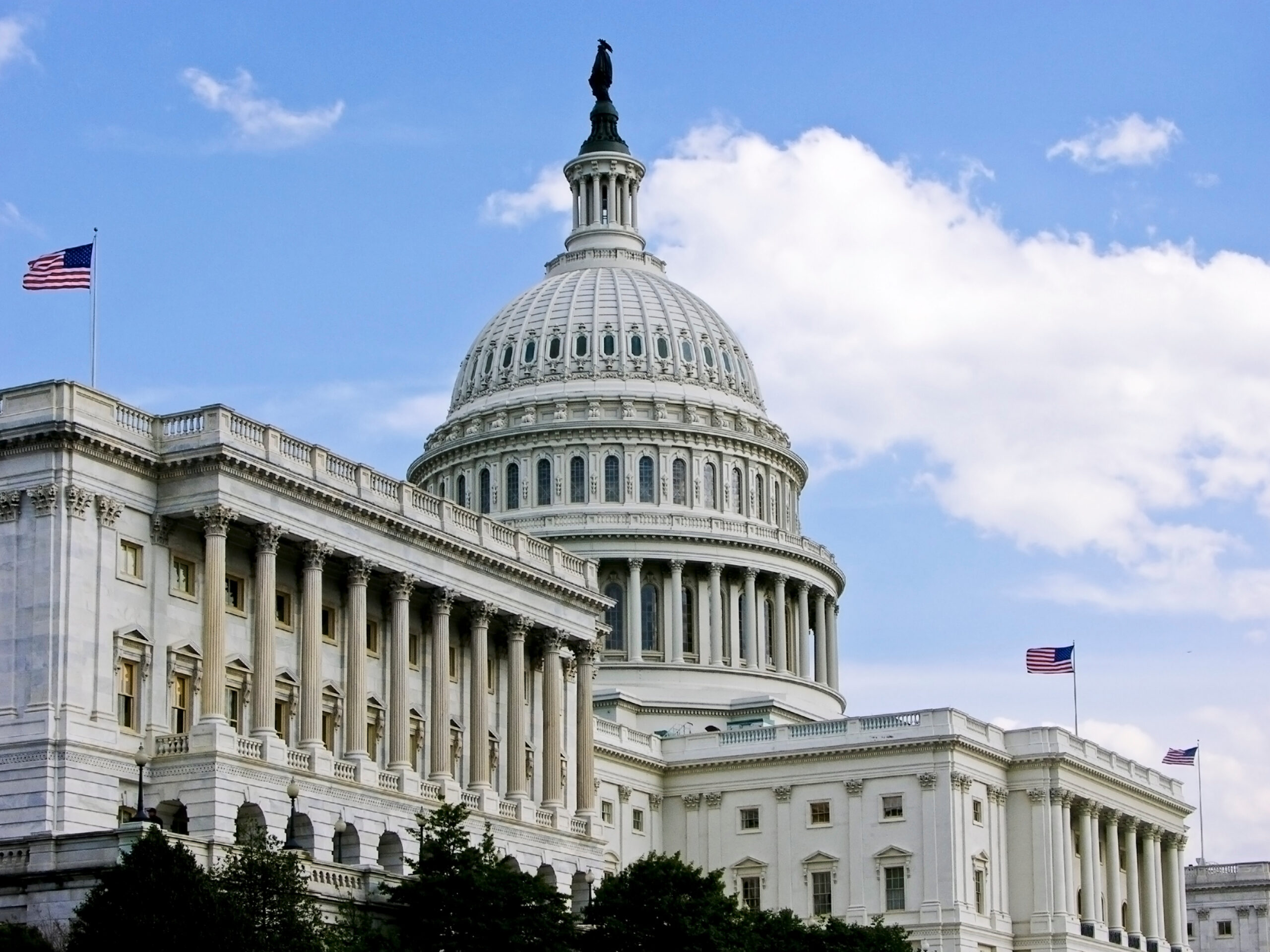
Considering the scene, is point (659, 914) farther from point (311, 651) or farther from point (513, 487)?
point (513, 487)

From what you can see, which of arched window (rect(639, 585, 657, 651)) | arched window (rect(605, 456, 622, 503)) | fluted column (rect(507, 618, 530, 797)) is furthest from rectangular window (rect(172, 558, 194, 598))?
arched window (rect(605, 456, 622, 503))

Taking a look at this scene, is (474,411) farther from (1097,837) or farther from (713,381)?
(1097,837)

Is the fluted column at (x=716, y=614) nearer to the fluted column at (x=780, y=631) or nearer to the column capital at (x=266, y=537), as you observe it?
the fluted column at (x=780, y=631)

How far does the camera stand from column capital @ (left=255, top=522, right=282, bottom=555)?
3499 inches

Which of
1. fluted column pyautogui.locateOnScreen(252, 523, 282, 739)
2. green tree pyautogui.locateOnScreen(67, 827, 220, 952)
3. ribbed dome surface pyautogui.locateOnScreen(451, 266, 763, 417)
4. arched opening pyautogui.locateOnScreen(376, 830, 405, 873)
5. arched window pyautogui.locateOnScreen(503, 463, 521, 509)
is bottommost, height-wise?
green tree pyautogui.locateOnScreen(67, 827, 220, 952)

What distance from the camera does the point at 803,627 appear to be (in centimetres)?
16425

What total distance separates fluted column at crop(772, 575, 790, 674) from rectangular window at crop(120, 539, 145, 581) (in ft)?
260

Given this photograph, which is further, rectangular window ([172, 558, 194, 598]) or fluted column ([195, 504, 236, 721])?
rectangular window ([172, 558, 194, 598])

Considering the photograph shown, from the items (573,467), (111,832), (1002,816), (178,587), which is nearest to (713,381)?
(573,467)

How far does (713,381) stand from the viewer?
168 metres

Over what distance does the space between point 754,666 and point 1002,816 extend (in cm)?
2530

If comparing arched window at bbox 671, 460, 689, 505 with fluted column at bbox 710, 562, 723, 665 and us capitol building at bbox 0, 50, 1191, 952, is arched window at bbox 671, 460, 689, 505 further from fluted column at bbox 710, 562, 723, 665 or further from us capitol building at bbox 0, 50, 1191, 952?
fluted column at bbox 710, 562, 723, 665

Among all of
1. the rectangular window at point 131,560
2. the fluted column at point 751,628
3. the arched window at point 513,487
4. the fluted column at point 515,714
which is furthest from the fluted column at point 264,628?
the fluted column at point 751,628

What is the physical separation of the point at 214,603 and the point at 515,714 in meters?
20.6
